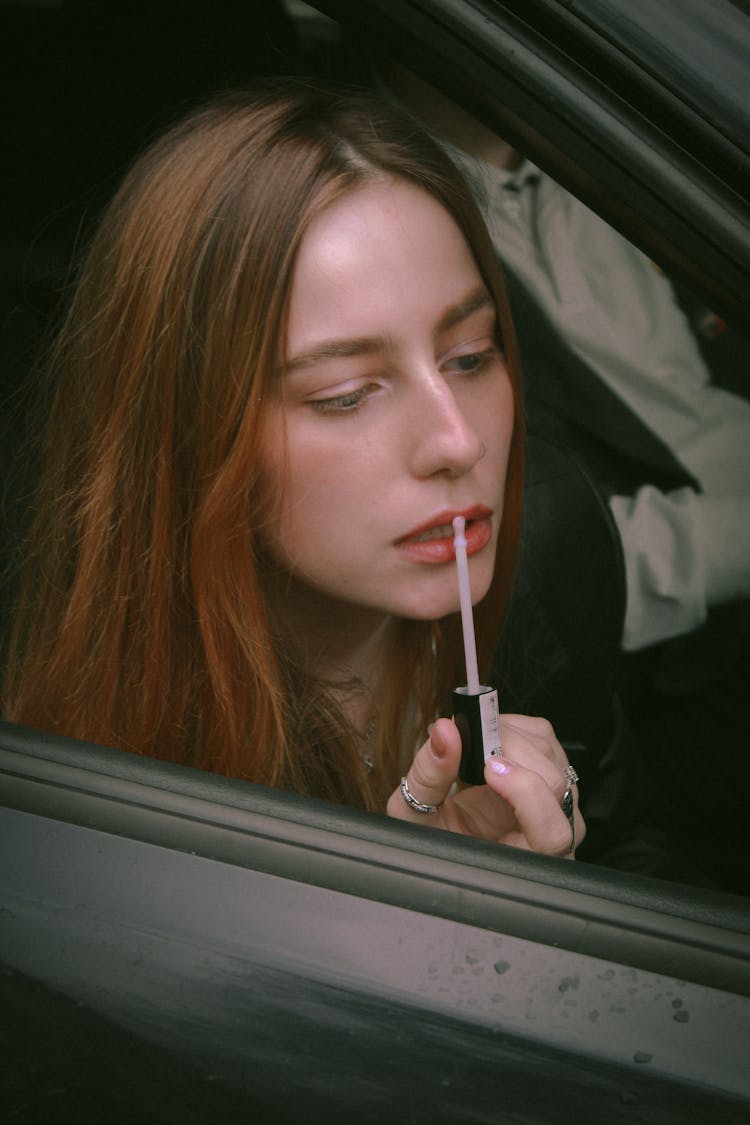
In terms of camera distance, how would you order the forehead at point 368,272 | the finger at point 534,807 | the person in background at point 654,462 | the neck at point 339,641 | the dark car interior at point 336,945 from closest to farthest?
1. the dark car interior at point 336,945
2. the finger at point 534,807
3. the forehead at point 368,272
4. the neck at point 339,641
5. the person in background at point 654,462

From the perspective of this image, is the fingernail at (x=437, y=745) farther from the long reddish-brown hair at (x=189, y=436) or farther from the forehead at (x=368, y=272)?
the forehead at (x=368, y=272)

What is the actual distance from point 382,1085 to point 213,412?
2.39 ft

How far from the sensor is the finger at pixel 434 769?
96 centimetres


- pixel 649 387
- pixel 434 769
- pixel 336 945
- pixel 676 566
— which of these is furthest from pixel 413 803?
pixel 649 387

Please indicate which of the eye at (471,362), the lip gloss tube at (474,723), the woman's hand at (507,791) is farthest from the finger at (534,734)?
the eye at (471,362)

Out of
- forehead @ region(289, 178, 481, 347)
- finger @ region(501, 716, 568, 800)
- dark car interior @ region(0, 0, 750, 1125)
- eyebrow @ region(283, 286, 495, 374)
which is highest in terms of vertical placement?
forehead @ region(289, 178, 481, 347)

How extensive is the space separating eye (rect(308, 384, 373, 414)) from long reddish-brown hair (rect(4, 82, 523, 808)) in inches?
2.4

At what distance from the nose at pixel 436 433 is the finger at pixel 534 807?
0.31m

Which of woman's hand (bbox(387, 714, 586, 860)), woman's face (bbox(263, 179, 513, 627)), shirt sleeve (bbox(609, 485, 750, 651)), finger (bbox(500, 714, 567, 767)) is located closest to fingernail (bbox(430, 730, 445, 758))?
woman's hand (bbox(387, 714, 586, 860))

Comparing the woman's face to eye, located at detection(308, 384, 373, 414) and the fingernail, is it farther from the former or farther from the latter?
the fingernail

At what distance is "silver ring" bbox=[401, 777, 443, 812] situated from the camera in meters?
1.02

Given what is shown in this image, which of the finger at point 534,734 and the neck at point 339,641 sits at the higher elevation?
the neck at point 339,641

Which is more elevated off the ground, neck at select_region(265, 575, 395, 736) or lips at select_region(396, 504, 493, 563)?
lips at select_region(396, 504, 493, 563)

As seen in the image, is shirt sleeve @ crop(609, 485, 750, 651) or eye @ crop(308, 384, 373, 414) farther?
shirt sleeve @ crop(609, 485, 750, 651)
